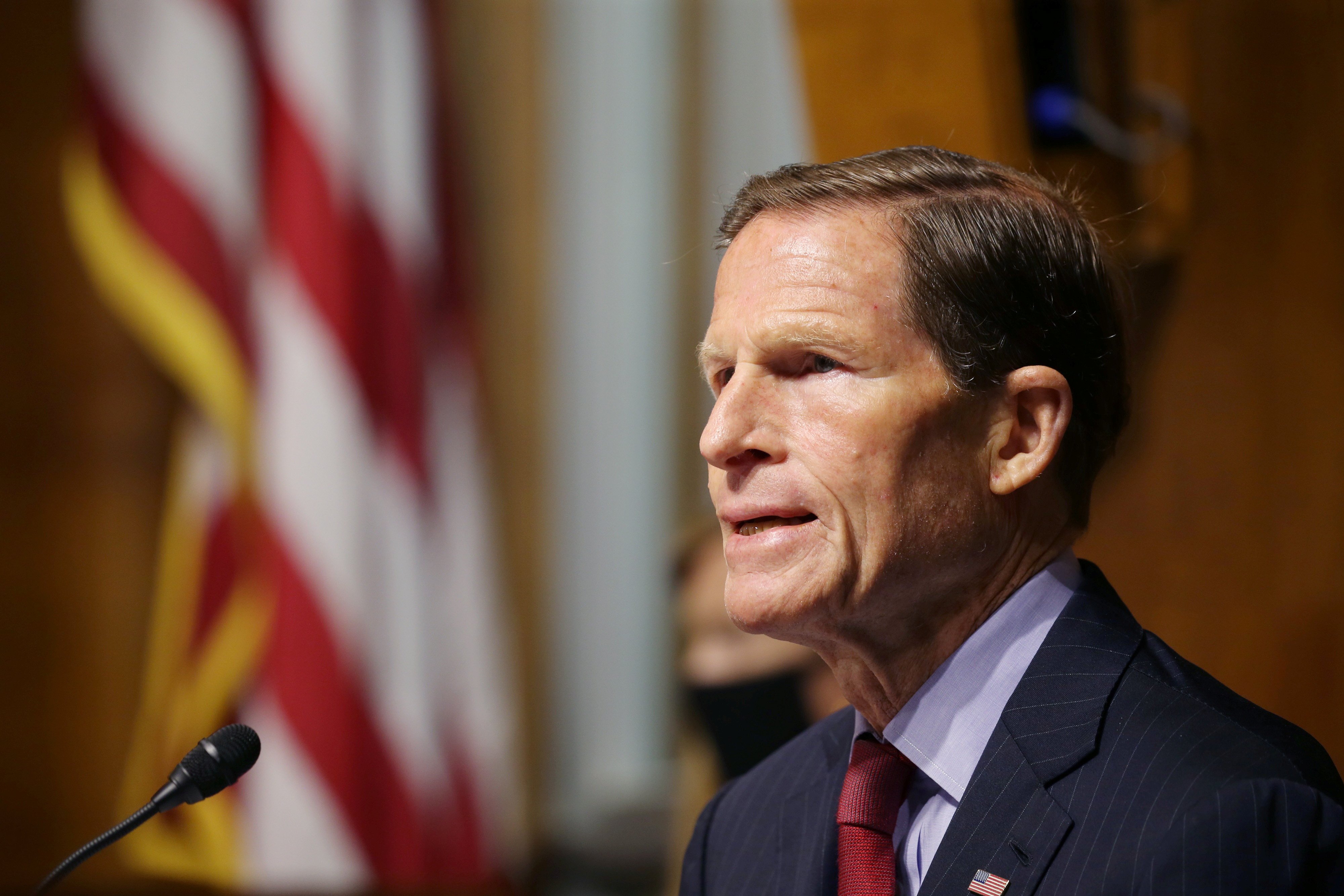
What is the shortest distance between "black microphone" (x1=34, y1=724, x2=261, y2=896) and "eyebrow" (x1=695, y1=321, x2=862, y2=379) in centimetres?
64

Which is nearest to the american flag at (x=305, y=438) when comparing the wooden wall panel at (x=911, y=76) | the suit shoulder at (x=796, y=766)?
the wooden wall panel at (x=911, y=76)

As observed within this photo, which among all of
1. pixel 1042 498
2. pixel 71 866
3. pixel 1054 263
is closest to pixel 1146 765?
pixel 1042 498

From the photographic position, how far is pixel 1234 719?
3.64 feet

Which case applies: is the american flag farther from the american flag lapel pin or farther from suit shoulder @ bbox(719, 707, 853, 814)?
the american flag lapel pin

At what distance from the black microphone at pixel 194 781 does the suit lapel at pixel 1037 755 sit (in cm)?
66

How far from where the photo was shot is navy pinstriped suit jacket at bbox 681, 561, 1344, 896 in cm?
96

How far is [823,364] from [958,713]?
0.38 meters

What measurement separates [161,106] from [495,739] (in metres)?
1.82

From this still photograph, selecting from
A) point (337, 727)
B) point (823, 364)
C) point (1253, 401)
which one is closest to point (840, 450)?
point (823, 364)

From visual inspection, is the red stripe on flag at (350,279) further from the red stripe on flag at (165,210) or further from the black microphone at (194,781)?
the black microphone at (194,781)

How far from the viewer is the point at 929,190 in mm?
1277

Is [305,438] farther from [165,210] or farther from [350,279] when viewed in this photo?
[165,210]

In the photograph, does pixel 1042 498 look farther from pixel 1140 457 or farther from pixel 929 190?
pixel 1140 457

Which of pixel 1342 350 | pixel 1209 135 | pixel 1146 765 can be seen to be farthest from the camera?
pixel 1209 135
